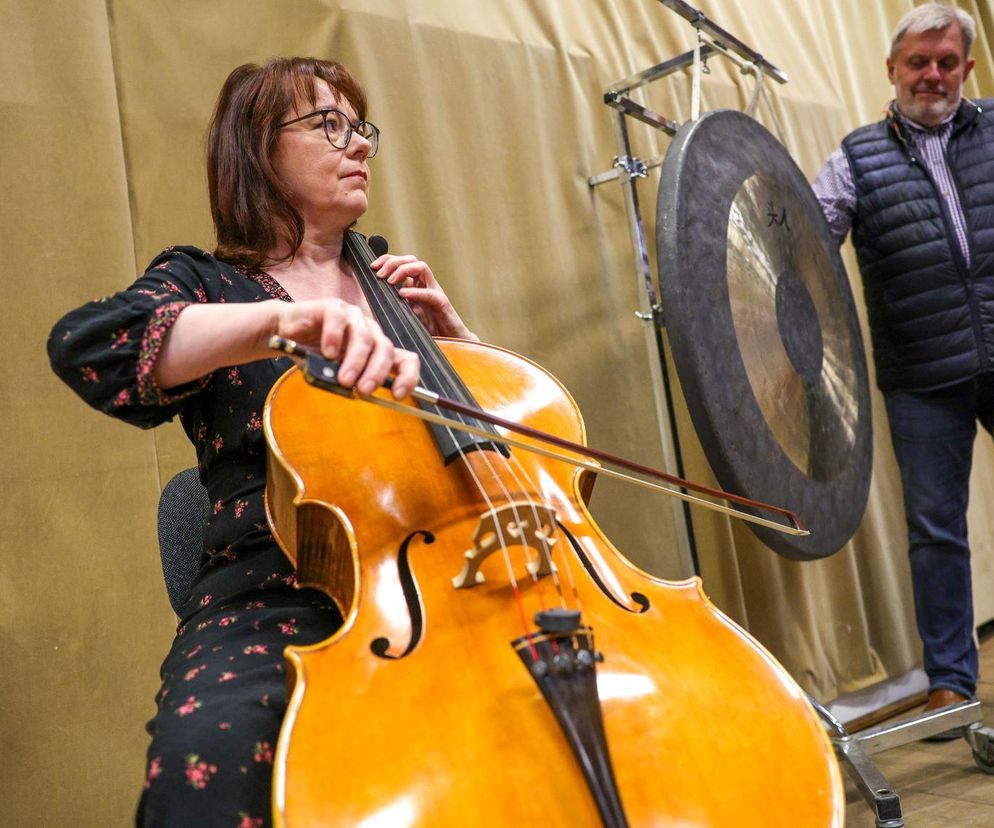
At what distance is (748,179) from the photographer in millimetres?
1804

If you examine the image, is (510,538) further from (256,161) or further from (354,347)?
(256,161)

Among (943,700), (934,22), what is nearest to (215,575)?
(943,700)

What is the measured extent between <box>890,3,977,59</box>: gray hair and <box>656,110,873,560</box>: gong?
42 centimetres

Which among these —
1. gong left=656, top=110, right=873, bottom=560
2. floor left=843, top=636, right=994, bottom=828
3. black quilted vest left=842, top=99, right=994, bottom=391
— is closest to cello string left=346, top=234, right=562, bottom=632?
gong left=656, top=110, right=873, bottom=560

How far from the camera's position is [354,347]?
2.33 ft

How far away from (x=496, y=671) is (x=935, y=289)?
1.76 metres

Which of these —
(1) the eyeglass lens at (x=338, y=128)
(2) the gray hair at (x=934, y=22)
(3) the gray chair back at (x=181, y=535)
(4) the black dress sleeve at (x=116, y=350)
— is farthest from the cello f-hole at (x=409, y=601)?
(2) the gray hair at (x=934, y=22)

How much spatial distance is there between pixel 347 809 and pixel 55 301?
1.17 meters

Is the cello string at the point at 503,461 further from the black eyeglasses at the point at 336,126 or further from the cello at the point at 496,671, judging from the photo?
the black eyeglasses at the point at 336,126

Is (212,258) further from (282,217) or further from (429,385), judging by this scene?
(429,385)

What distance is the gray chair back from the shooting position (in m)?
1.13

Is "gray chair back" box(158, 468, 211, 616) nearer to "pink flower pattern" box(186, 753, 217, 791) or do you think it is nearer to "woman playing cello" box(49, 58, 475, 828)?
"woman playing cello" box(49, 58, 475, 828)

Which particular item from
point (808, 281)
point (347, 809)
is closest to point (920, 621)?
point (808, 281)

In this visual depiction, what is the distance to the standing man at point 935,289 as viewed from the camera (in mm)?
2006
